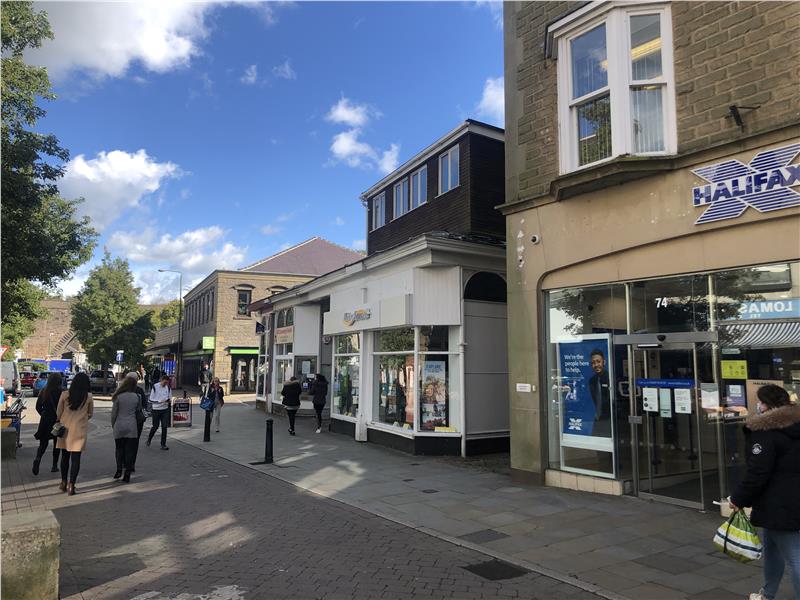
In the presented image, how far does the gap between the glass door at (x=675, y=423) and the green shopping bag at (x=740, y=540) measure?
3.10m

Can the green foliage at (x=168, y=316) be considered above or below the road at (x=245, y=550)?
above

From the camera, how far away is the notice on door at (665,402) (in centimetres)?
766

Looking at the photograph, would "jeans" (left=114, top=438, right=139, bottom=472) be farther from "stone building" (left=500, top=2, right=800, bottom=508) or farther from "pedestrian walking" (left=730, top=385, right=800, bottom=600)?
"pedestrian walking" (left=730, top=385, right=800, bottom=600)

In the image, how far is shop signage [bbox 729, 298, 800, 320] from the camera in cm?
645

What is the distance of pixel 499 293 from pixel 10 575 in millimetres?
10390

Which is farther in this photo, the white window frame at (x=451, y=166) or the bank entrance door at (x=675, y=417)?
the white window frame at (x=451, y=166)

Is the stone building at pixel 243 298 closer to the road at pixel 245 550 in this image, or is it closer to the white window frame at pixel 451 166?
the white window frame at pixel 451 166

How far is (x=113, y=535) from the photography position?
253 inches

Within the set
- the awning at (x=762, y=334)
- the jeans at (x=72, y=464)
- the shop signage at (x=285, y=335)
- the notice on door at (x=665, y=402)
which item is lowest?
the jeans at (x=72, y=464)

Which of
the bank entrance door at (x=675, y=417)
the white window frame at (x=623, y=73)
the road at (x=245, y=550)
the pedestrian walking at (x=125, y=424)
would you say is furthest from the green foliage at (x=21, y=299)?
the bank entrance door at (x=675, y=417)

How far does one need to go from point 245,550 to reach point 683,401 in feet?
18.7

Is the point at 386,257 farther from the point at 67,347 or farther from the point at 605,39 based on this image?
the point at 67,347

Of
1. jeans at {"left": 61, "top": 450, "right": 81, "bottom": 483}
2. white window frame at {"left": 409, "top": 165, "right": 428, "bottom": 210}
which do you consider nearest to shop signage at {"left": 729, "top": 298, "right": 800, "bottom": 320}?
jeans at {"left": 61, "top": 450, "right": 81, "bottom": 483}

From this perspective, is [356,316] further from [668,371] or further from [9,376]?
[9,376]
